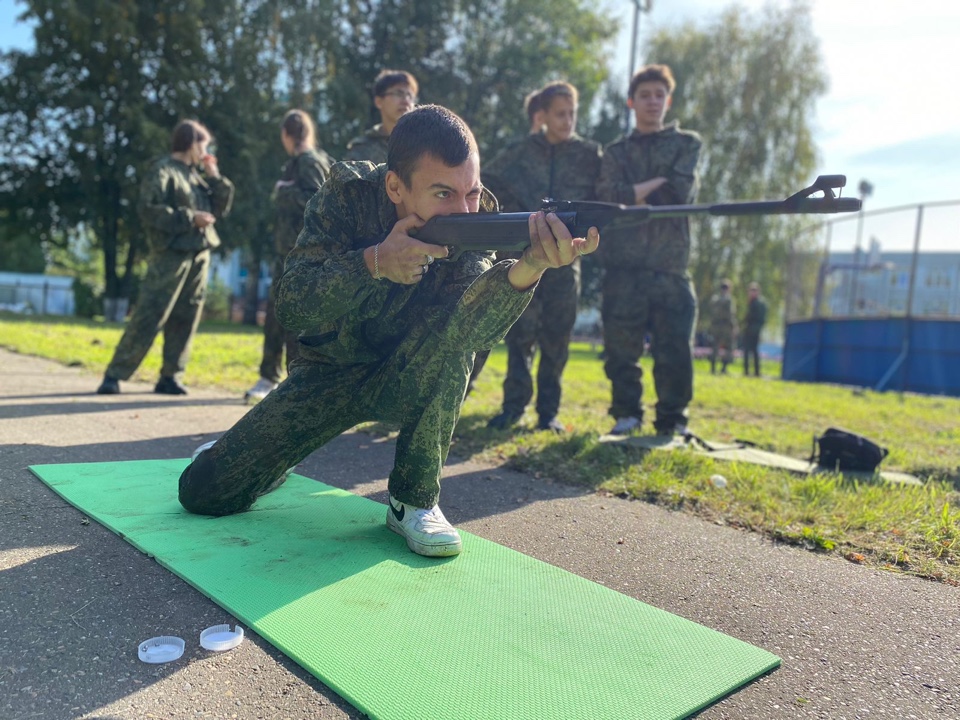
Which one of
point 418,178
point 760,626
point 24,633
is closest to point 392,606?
point 24,633

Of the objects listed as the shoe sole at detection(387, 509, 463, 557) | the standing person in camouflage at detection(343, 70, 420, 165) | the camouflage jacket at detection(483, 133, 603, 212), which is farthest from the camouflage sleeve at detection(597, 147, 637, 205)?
the shoe sole at detection(387, 509, 463, 557)

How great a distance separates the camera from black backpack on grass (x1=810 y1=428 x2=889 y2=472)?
4535 millimetres

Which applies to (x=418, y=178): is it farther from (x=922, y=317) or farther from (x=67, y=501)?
(x=922, y=317)

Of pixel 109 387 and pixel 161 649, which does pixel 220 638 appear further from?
pixel 109 387

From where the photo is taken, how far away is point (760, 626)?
7.56 ft

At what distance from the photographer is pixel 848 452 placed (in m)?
4.61

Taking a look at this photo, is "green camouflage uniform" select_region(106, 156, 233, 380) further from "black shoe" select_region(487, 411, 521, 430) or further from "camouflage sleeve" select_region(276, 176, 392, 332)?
"camouflage sleeve" select_region(276, 176, 392, 332)

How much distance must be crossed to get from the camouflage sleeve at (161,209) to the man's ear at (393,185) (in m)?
4.15

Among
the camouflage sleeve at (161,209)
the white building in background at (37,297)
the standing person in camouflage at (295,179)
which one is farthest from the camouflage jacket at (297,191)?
the white building in background at (37,297)

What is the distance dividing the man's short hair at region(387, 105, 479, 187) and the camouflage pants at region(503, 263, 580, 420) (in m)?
2.90

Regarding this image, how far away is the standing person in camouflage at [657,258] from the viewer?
5.16 m

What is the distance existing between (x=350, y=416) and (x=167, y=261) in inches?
162

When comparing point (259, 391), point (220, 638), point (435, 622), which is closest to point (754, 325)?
point (259, 391)

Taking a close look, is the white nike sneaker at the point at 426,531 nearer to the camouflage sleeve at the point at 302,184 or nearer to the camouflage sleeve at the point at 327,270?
the camouflage sleeve at the point at 327,270
